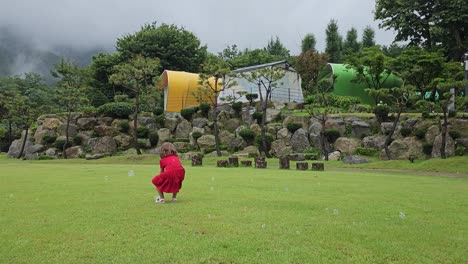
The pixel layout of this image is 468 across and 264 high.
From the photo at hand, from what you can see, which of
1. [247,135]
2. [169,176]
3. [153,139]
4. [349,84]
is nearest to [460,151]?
[247,135]

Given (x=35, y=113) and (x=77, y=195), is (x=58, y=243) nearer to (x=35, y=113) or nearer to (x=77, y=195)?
(x=77, y=195)

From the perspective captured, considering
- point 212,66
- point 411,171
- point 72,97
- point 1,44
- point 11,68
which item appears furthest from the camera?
point 1,44

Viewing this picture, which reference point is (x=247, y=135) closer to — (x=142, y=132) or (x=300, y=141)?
(x=300, y=141)

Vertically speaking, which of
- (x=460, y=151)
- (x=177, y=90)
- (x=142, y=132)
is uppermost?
(x=177, y=90)

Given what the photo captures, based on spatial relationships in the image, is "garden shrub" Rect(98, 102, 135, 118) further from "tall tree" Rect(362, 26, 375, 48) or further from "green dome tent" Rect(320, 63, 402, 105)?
"tall tree" Rect(362, 26, 375, 48)

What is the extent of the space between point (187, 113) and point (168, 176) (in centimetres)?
2885

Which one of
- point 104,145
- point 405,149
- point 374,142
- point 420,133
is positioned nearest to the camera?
point 405,149

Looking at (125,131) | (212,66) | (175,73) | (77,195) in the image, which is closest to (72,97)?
(125,131)

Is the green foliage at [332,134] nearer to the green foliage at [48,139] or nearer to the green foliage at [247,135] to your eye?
the green foliage at [247,135]

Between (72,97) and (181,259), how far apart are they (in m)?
33.7

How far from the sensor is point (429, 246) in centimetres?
577

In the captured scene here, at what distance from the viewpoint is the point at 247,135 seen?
107 feet

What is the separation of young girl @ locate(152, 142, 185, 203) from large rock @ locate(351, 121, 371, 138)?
2328 cm

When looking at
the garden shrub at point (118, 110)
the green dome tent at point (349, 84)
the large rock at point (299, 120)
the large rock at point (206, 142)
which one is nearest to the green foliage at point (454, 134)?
the large rock at point (299, 120)
